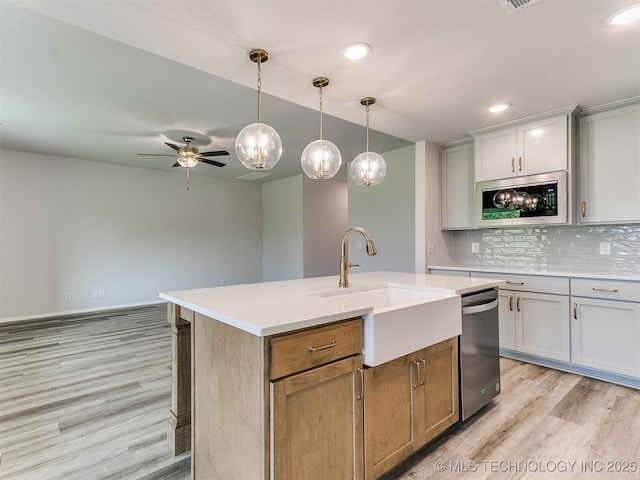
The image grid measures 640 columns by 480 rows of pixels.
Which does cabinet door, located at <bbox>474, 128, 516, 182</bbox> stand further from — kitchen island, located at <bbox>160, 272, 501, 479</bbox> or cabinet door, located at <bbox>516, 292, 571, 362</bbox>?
kitchen island, located at <bbox>160, 272, 501, 479</bbox>

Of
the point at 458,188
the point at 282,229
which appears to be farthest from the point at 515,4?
the point at 282,229

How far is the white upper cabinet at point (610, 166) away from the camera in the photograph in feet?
8.94

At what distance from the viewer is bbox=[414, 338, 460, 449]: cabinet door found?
1705 millimetres

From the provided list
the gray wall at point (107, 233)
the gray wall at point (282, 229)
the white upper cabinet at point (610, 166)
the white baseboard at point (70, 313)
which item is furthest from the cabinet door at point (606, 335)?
the white baseboard at point (70, 313)

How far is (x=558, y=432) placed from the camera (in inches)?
78.6

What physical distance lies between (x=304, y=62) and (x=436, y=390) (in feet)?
7.07

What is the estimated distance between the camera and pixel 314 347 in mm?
1251

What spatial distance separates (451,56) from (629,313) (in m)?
2.41

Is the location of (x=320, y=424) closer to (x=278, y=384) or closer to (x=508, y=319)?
(x=278, y=384)

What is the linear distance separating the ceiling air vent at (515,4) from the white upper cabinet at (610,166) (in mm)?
1945

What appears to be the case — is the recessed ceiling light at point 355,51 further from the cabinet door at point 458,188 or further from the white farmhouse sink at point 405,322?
the cabinet door at point 458,188

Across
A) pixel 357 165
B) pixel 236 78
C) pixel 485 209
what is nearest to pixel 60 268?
pixel 236 78

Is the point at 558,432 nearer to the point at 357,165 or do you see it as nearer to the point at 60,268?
the point at 357,165

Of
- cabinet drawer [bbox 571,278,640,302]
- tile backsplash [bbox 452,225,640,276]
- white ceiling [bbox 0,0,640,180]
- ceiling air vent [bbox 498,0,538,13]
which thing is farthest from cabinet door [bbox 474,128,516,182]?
ceiling air vent [bbox 498,0,538,13]
